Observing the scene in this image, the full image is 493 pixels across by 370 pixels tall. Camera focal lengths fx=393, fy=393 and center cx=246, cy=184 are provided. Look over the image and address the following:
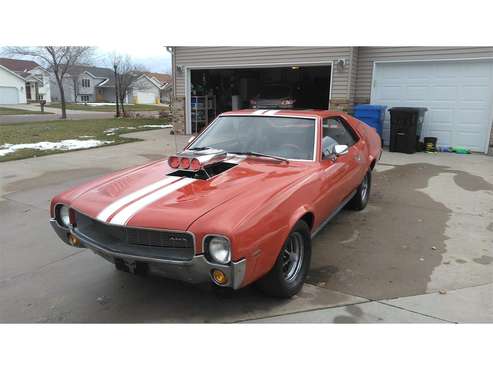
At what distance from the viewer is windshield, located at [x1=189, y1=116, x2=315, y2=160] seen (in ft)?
13.3

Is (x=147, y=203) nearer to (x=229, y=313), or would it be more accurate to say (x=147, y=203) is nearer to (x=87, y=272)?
(x=229, y=313)

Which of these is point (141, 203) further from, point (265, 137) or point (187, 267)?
point (265, 137)

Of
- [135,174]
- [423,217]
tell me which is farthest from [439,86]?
[135,174]

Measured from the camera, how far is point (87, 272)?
149 inches

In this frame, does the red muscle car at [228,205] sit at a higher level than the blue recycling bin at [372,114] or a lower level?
lower

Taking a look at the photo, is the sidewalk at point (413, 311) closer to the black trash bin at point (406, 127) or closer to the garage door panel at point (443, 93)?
the black trash bin at point (406, 127)

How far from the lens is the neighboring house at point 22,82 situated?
50.0m

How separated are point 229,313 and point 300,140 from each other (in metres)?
1.93

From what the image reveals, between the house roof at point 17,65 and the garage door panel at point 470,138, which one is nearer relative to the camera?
the garage door panel at point 470,138

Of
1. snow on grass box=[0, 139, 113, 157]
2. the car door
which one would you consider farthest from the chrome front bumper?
snow on grass box=[0, 139, 113, 157]

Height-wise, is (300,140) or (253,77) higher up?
(253,77)

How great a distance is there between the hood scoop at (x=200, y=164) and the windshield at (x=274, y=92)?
1342cm

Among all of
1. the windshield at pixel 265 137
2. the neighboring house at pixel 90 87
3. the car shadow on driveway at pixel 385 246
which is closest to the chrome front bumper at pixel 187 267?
→ the car shadow on driveway at pixel 385 246

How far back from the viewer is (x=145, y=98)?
2611 inches
